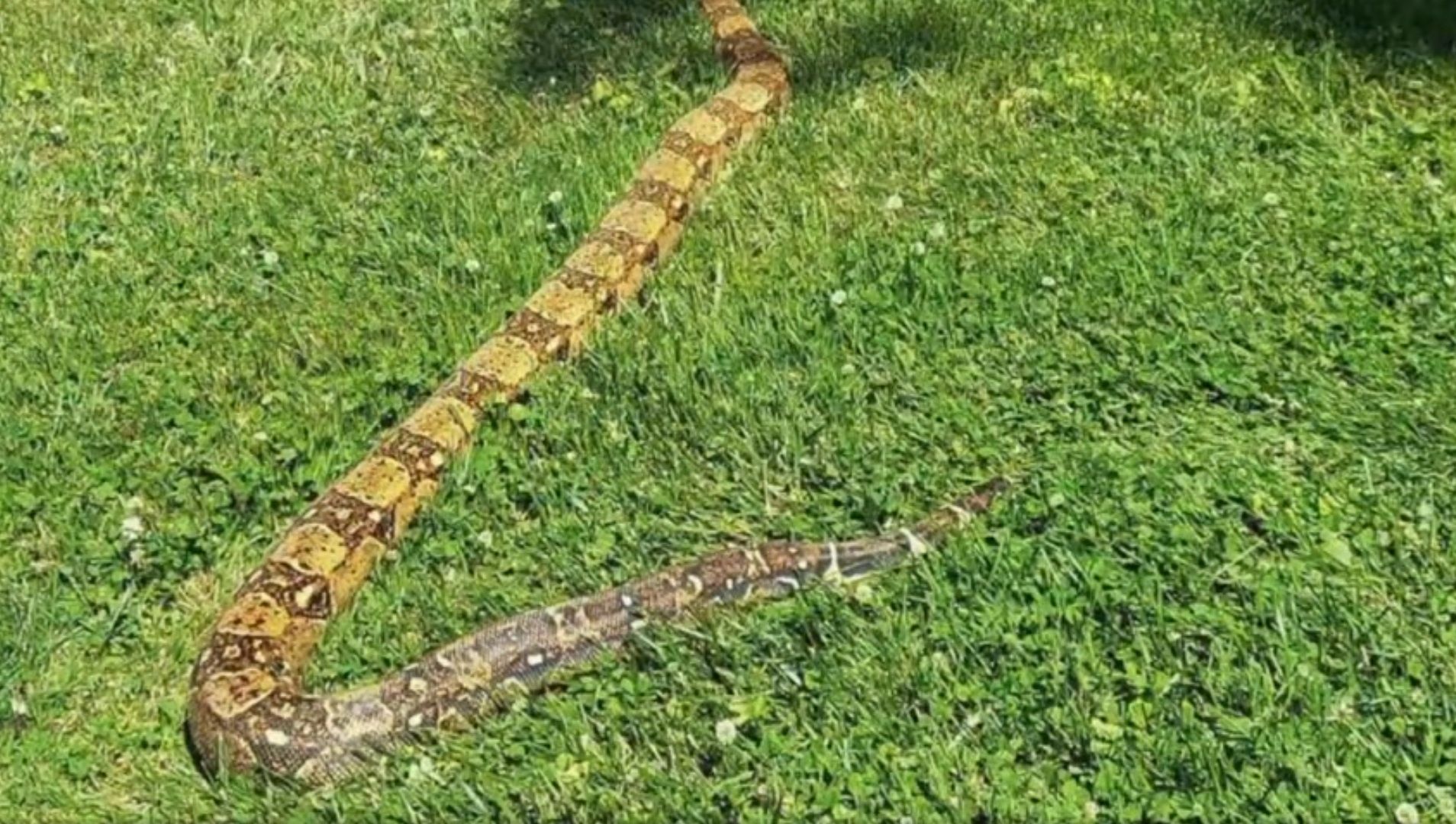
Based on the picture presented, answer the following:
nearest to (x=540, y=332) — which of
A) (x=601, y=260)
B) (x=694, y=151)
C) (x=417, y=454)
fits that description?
(x=601, y=260)

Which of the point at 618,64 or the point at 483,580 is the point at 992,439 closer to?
the point at 483,580

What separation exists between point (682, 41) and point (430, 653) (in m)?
3.94

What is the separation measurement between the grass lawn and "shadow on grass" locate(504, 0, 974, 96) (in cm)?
3

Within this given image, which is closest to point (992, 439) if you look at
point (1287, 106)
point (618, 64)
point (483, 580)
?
point (483, 580)

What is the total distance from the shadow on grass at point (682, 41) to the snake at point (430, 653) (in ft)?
7.28

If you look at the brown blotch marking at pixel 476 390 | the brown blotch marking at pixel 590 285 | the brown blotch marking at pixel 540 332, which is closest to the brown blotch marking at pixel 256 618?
the brown blotch marking at pixel 476 390

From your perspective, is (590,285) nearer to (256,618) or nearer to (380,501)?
(380,501)

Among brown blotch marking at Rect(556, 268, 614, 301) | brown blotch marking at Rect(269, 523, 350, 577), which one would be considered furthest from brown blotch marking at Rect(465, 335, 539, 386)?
brown blotch marking at Rect(269, 523, 350, 577)

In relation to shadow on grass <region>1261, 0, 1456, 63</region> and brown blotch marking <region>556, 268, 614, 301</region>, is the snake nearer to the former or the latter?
brown blotch marking <region>556, 268, 614, 301</region>

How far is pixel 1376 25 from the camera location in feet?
22.1

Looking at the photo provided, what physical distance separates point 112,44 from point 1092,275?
5.12 meters

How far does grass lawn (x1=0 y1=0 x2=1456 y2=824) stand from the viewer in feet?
13.4

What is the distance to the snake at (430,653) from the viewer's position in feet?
14.5

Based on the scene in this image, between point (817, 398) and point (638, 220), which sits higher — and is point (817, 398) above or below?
below
